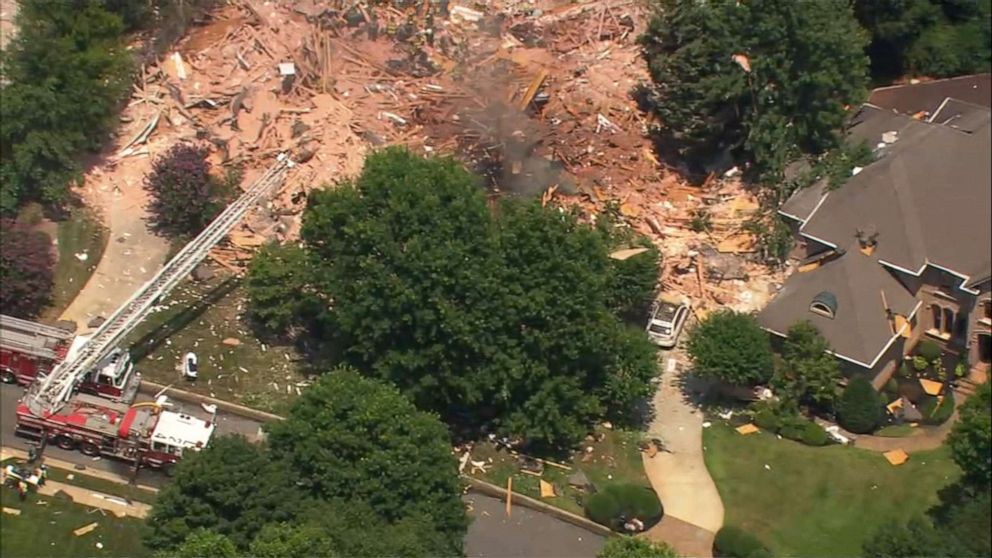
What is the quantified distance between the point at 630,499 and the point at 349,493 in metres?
6.81

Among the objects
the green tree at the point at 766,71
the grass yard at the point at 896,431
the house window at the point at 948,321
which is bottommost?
the grass yard at the point at 896,431

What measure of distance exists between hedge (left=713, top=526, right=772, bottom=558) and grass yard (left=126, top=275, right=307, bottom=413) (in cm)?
1104

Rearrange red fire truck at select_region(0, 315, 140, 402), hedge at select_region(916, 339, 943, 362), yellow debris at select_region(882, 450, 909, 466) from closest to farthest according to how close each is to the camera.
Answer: red fire truck at select_region(0, 315, 140, 402)
yellow debris at select_region(882, 450, 909, 466)
hedge at select_region(916, 339, 943, 362)

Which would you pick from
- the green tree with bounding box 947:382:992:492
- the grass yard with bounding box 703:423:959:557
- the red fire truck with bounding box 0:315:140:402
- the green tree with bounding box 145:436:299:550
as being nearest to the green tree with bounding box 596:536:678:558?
the grass yard with bounding box 703:423:959:557

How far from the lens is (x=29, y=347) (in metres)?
33.2

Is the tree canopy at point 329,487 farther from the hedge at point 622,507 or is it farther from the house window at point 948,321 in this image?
the house window at point 948,321

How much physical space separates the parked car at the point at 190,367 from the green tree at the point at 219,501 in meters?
5.85

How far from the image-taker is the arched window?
114 ft

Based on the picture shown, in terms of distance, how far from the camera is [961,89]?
3381 cm

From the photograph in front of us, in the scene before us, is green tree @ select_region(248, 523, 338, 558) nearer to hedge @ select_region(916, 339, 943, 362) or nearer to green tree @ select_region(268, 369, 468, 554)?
green tree @ select_region(268, 369, 468, 554)

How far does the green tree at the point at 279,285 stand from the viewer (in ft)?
114

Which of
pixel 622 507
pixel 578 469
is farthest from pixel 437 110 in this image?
pixel 622 507

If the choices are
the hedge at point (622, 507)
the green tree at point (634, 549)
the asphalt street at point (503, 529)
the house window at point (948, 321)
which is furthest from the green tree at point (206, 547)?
the house window at point (948, 321)

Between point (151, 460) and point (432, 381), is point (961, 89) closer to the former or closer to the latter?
point (432, 381)
